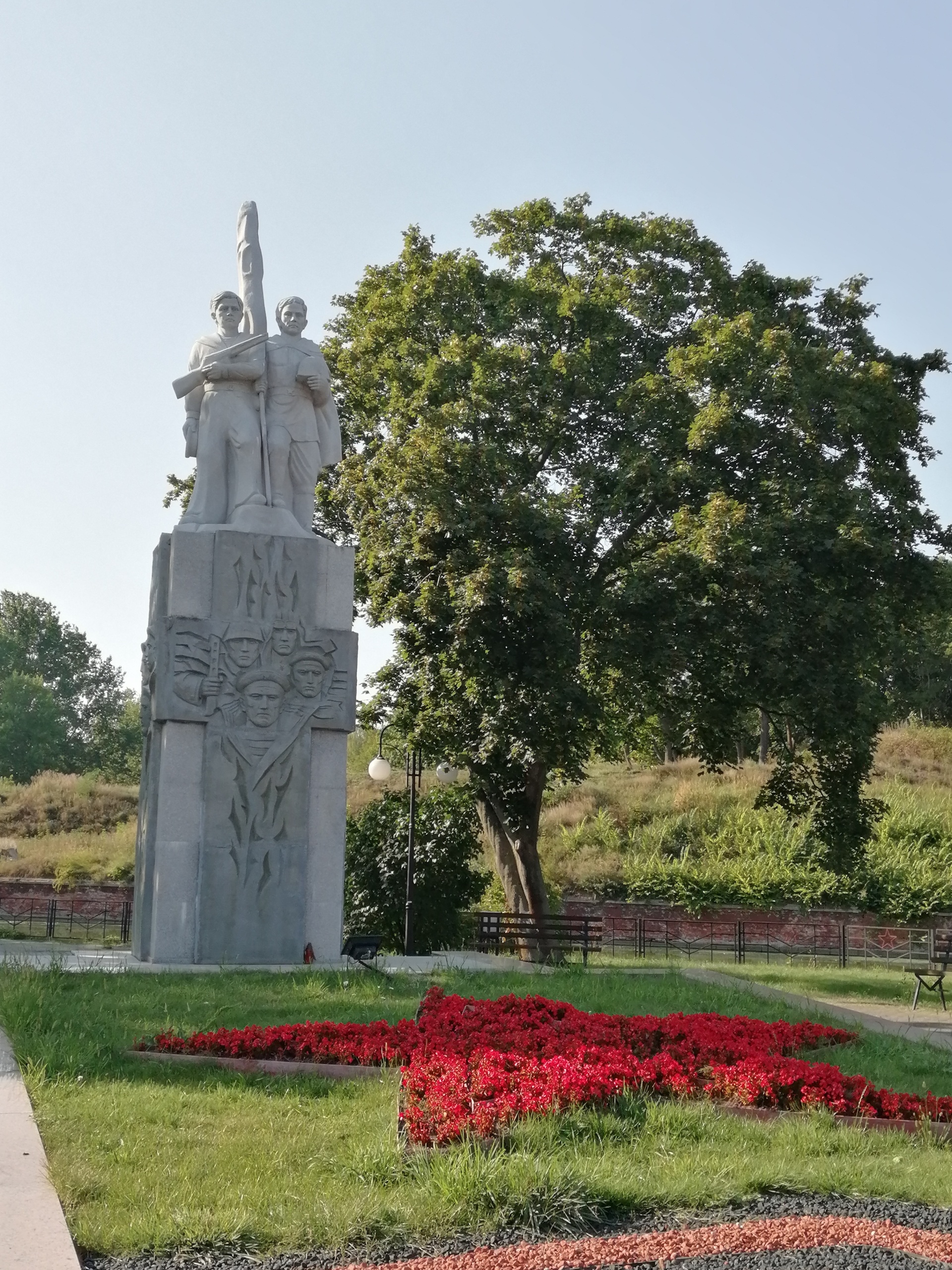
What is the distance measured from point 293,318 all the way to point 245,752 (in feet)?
16.7

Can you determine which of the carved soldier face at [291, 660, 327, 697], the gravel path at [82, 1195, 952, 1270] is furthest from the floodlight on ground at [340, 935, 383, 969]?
the gravel path at [82, 1195, 952, 1270]

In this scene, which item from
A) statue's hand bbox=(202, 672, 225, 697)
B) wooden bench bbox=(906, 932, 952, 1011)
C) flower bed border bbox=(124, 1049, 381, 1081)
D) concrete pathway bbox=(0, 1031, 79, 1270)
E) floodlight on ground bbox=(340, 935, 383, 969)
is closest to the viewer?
concrete pathway bbox=(0, 1031, 79, 1270)

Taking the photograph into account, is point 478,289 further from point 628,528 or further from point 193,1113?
point 193,1113

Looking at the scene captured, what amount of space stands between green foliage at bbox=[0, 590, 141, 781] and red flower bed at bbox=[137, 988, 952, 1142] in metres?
48.7

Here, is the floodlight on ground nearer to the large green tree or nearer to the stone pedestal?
the stone pedestal

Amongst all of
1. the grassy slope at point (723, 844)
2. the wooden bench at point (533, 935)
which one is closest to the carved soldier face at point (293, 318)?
the wooden bench at point (533, 935)

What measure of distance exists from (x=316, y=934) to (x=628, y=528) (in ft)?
27.6

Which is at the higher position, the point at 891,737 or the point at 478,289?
the point at 478,289

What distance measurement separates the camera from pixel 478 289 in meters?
21.3

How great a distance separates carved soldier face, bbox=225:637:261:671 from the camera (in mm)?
14375

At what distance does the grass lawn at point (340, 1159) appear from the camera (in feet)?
16.3

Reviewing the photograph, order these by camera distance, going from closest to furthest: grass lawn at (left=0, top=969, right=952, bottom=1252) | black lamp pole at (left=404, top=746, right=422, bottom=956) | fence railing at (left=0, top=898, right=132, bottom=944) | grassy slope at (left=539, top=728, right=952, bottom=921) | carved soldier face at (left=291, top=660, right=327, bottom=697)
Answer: grass lawn at (left=0, top=969, right=952, bottom=1252), carved soldier face at (left=291, top=660, right=327, bottom=697), black lamp pole at (left=404, top=746, right=422, bottom=956), fence railing at (left=0, top=898, right=132, bottom=944), grassy slope at (left=539, top=728, right=952, bottom=921)

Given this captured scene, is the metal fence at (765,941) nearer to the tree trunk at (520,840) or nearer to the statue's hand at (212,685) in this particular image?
the tree trunk at (520,840)

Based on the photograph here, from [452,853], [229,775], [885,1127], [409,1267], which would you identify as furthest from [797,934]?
[409,1267]
